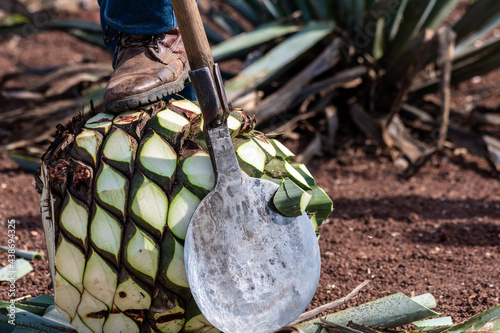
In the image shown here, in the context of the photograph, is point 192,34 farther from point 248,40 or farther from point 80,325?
point 248,40

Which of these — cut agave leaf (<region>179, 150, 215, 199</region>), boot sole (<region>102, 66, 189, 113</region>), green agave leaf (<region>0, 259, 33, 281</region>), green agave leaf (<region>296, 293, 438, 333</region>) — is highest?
boot sole (<region>102, 66, 189, 113</region>)

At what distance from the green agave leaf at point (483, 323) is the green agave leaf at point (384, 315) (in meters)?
0.06

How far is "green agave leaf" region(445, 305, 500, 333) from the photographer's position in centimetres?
120

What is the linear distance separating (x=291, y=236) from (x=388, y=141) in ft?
5.42

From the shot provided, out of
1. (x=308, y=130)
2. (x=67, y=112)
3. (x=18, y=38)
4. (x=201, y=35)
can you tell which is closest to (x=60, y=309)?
(x=201, y=35)

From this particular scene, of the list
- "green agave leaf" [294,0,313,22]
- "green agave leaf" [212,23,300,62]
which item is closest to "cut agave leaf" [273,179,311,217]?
"green agave leaf" [212,23,300,62]

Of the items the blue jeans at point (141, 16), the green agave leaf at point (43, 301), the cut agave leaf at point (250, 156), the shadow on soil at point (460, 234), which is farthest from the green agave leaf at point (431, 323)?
the blue jeans at point (141, 16)

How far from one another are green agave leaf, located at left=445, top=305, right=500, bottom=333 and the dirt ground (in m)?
0.25

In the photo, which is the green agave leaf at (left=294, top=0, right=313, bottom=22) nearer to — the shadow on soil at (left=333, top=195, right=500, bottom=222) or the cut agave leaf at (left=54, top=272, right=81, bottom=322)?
the shadow on soil at (left=333, top=195, right=500, bottom=222)

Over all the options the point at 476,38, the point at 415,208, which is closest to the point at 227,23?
the point at 476,38

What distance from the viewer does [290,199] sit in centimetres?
114

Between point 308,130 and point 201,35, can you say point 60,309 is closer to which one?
point 201,35

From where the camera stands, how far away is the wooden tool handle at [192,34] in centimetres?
112

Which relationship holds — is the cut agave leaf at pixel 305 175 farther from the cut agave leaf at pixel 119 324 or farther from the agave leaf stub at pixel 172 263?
the cut agave leaf at pixel 119 324
